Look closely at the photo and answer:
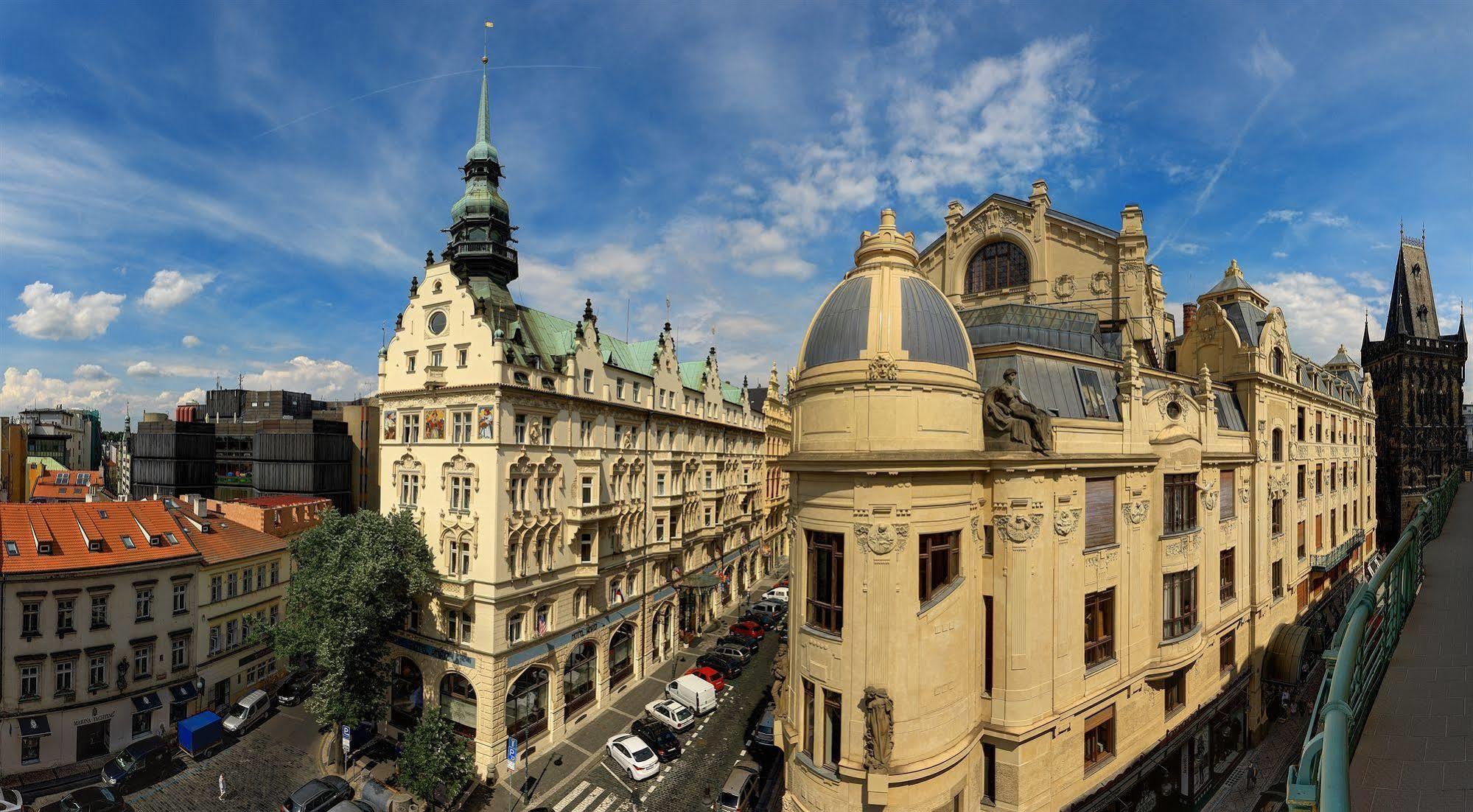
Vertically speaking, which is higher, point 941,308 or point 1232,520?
point 941,308

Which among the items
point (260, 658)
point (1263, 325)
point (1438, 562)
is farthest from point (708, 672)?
point (1263, 325)

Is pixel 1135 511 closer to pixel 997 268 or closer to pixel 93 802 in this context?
pixel 997 268

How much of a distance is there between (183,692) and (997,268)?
184ft

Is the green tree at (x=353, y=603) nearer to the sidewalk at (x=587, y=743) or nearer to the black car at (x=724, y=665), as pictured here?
the sidewalk at (x=587, y=743)

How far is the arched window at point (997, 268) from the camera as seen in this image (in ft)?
124

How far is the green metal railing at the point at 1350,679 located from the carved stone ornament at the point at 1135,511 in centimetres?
724

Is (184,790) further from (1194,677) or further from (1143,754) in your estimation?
(1194,677)

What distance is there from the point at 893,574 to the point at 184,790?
3776cm

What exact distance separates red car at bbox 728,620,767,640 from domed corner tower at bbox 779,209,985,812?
103 ft

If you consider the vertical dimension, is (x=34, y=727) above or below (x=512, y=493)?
below

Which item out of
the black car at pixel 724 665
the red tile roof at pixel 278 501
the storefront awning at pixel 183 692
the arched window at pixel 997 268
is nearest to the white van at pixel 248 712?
the storefront awning at pixel 183 692

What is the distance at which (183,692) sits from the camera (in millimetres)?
37094

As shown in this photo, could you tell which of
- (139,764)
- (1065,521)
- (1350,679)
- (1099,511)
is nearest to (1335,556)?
(1099,511)

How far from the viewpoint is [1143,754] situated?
23.5m
